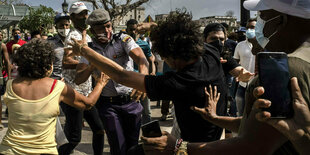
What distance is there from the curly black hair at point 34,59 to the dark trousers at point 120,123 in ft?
3.36

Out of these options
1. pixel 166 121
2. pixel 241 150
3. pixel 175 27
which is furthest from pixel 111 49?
pixel 166 121

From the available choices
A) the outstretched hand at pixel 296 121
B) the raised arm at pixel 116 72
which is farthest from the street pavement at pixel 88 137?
the outstretched hand at pixel 296 121

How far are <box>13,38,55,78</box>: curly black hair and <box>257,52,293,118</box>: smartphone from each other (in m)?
2.09

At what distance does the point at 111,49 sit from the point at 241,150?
2529 mm

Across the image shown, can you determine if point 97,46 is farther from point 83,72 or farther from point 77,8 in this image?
point 77,8

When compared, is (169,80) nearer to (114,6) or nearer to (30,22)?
(114,6)

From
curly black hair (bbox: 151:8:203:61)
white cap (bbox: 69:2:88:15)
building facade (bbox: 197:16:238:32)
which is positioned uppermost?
white cap (bbox: 69:2:88:15)

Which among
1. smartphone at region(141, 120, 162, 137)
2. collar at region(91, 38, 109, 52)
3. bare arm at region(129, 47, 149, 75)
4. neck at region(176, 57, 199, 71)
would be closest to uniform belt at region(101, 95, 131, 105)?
bare arm at region(129, 47, 149, 75)

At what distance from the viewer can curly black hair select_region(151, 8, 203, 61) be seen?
2293 mm

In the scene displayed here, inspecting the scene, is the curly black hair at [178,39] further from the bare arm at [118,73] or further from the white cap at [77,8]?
the white cap at [77,8]

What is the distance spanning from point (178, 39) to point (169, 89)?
0.36 meters

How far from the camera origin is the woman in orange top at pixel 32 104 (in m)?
2.73

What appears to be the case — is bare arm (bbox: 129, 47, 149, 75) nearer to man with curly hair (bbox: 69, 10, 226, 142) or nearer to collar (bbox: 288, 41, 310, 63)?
man with curly hair (bbox: 69, 10, 226, 142)

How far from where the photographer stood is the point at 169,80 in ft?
7.21
